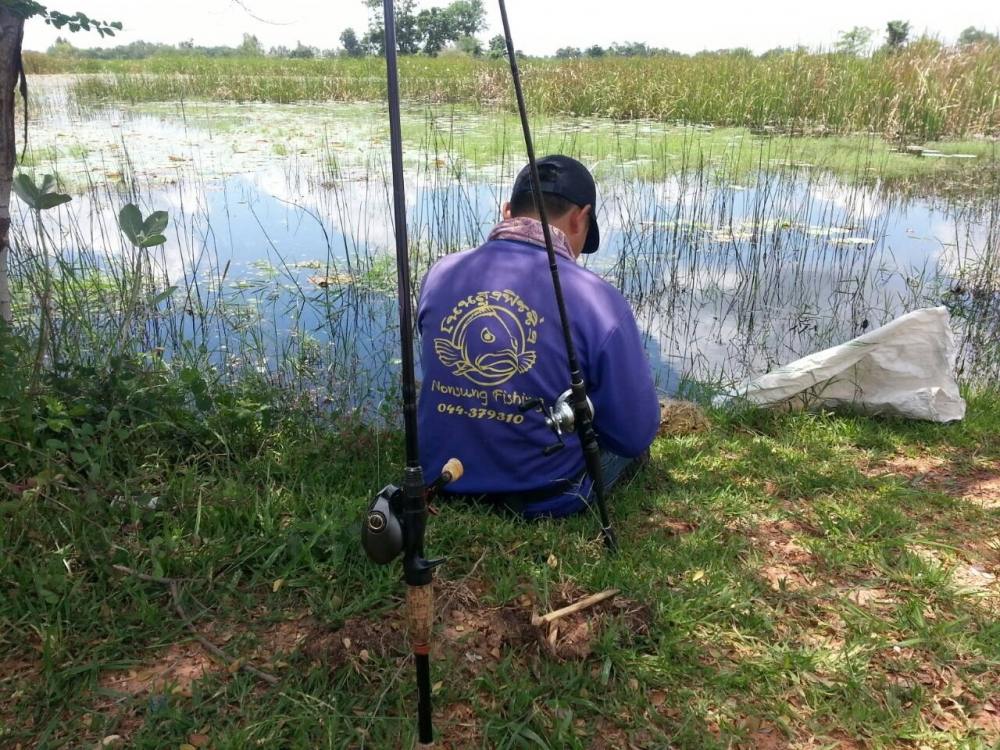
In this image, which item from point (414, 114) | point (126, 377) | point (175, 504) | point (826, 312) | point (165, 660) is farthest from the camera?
point (414, 114)

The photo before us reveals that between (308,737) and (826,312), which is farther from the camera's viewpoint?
(826,312)

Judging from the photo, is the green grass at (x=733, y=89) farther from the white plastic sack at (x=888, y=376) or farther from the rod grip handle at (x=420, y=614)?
the rod grip handle at (x=420, y=614)

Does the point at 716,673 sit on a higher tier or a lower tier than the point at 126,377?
lower

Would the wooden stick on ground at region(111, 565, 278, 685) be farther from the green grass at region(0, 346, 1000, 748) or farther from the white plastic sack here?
the white plastic sack

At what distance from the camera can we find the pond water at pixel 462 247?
4277mm

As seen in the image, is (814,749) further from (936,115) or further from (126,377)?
(936,115)

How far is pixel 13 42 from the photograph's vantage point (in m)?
2.11

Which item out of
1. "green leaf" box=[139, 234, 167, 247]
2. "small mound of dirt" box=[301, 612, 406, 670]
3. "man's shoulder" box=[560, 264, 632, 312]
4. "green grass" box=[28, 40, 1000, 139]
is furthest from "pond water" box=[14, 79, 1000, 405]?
"small mound of dirt" box=[301, 612, 406, 670]

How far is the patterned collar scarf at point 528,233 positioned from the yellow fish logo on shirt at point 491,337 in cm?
20

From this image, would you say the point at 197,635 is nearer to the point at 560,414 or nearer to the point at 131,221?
the point at 560,414

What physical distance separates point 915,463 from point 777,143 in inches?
304

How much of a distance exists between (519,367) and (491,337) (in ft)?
0.37

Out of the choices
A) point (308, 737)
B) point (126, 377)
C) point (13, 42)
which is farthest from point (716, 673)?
point (13, 42)

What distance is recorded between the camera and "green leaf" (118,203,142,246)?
2102 millimetres
